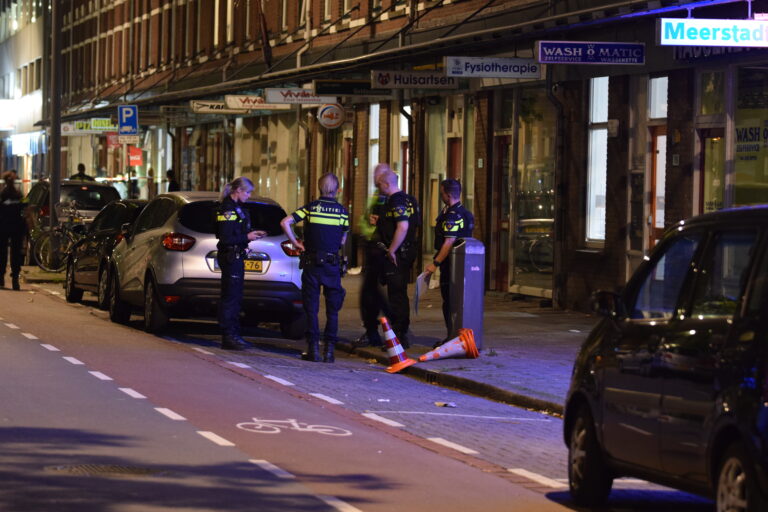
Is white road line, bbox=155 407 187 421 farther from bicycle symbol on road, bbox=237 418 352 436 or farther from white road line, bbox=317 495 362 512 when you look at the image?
white road line, bbox=317 495 362 512

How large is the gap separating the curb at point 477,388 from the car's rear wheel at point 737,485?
604 cm

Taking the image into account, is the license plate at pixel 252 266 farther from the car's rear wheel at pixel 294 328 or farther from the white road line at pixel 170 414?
the white road line at pixel 170 414

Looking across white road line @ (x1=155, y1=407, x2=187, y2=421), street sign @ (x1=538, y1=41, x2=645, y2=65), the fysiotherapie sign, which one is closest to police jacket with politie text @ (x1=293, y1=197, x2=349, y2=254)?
the fysiotherapie sign

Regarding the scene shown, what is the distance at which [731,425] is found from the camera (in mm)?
7332

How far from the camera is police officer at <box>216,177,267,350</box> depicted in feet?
59.5

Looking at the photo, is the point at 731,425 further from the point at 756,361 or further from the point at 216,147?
the point at 216,147

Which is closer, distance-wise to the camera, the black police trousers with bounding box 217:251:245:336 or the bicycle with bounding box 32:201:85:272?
the black police trousers with bounding box 217:251:245:336

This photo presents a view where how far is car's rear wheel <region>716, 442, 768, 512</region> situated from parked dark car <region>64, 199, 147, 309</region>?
52.7 ft

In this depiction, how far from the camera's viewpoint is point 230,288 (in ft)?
59.9

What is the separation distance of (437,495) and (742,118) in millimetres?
11591

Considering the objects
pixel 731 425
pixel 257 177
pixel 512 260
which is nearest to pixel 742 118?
pixel 512 260

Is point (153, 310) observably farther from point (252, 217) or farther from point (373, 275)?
point (373, 275)

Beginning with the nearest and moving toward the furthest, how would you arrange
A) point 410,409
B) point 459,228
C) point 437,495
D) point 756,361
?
point 756,361
point 437,495
point 410,409
point 459,228

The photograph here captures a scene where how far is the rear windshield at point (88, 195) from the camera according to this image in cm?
3338
